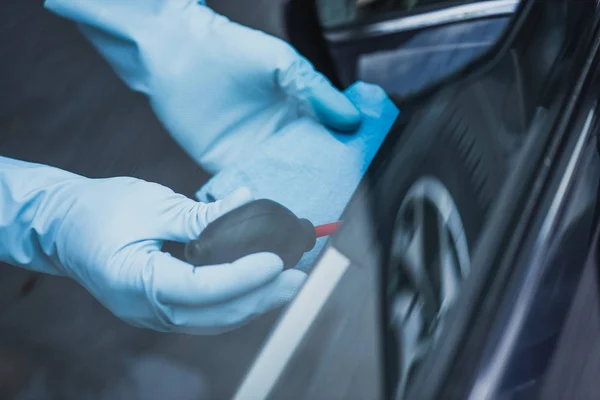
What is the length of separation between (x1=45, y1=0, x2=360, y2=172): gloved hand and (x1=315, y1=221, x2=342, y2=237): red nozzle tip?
0.18m

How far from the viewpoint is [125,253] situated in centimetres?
72

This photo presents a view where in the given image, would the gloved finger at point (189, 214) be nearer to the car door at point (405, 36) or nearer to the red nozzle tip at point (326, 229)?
the red nozzle tip at point (326, 229)

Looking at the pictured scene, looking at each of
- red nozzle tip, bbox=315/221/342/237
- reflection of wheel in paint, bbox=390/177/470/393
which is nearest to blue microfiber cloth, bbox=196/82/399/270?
red nozzle tip, bbox=315/221/342/237

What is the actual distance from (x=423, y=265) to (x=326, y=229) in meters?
0.22

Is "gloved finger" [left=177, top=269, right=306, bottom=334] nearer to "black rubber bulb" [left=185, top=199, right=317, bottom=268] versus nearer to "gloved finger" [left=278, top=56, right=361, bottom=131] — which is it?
"black rubber bulb" [left=185, top=199, right=317, bottom=268]

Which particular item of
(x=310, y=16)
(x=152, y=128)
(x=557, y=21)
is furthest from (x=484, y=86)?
(x=152, y=128)

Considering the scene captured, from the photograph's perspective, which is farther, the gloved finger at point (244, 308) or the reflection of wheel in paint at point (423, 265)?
the reflection of wheel in paint at point (423, 265)

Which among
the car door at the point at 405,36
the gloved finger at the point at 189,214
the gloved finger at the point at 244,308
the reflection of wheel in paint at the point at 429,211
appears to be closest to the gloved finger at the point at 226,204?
the gloved finger at the point at 189,214

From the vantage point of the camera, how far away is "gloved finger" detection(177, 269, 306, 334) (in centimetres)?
73

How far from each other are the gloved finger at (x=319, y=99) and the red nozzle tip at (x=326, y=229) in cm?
22

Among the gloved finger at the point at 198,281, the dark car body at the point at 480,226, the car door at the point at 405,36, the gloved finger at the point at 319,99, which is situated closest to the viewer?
the gloved finger at the point at 198,281

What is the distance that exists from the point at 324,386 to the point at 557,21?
3.65 feet

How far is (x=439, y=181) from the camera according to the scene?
104 cm

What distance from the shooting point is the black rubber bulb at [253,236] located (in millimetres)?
744
